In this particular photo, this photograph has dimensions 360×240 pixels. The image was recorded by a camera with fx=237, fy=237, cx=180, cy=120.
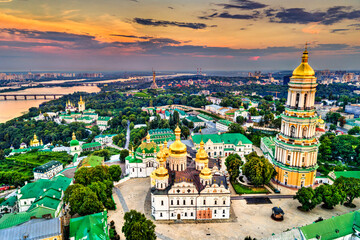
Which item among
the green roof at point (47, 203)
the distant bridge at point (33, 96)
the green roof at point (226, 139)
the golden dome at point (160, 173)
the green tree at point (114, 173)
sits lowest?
the distant bridge at point (33, 96)

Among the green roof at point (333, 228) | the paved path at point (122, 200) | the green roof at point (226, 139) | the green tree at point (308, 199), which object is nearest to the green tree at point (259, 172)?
the green tree at point (308, 199)

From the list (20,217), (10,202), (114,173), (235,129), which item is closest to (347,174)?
(235,129)

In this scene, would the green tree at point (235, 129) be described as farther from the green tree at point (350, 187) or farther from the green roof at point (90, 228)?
the green roof at point (90, 228)

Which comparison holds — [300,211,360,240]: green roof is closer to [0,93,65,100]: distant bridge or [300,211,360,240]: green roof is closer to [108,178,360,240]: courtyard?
[108,178,360,240]: courtyard

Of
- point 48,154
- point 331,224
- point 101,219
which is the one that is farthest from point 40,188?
point 331,224

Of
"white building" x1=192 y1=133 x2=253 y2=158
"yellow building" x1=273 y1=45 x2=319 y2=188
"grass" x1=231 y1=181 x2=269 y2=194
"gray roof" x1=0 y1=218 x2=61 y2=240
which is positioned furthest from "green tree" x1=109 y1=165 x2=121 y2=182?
"yellow building" x1=273 y1=45 x2=319 y2=188

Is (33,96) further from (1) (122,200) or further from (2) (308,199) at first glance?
(2) (308,199)

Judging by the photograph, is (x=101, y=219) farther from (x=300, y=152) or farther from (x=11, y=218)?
(x=300, y=152)
